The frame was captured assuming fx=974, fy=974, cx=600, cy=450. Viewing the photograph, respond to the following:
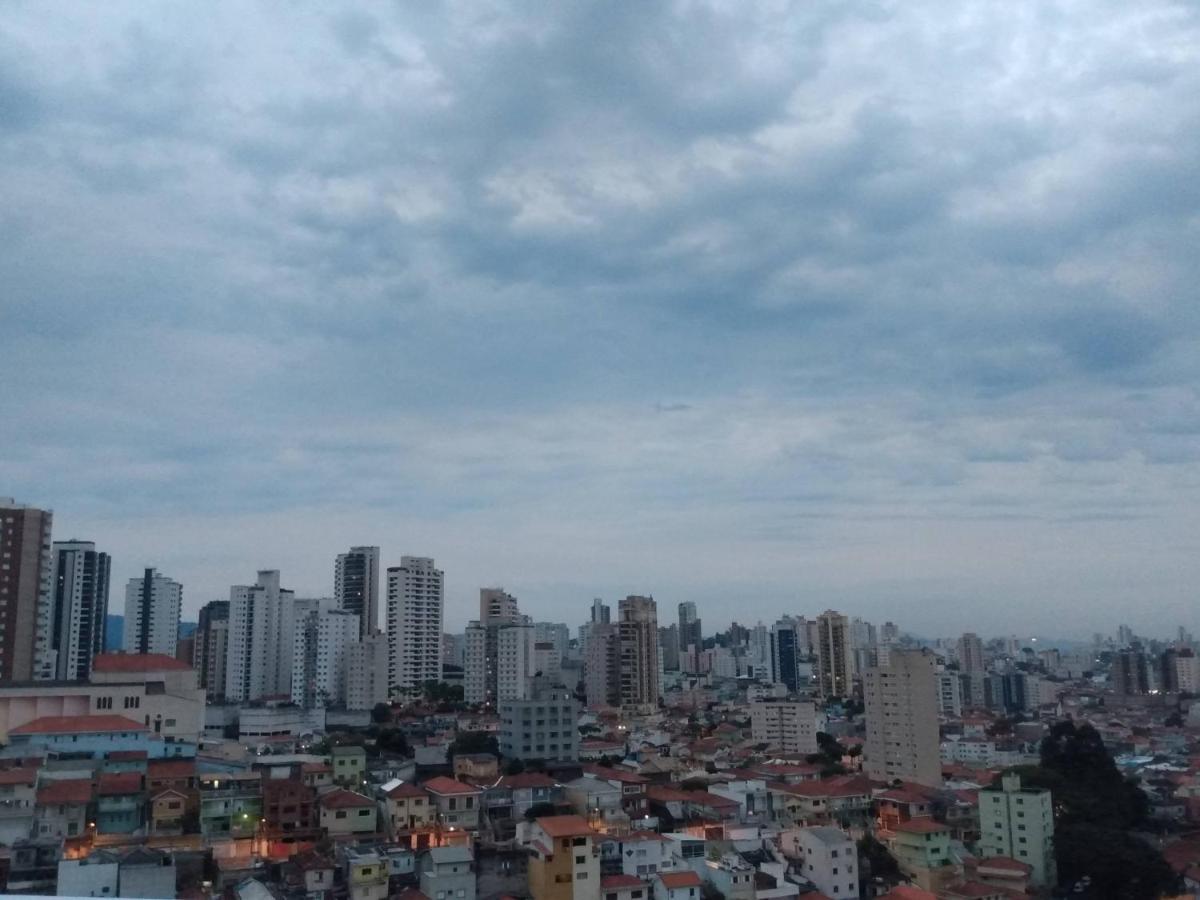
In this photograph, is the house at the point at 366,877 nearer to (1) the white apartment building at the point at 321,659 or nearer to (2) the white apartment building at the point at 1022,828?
(2) the white apartment building at the point at 1022,828

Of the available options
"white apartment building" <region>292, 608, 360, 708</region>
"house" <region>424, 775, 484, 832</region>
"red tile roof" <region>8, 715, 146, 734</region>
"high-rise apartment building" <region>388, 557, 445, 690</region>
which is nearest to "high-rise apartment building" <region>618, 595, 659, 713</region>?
"high-rise apartment building" <region>388, 557, 445, 690</region>

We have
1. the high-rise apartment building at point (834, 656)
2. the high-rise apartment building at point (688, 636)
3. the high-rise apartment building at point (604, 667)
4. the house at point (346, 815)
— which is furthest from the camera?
the high-rise apartment building at point (688, 636)

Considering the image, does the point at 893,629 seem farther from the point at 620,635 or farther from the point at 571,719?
the point at 571,719

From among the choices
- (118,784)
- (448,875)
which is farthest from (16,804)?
(448,875)

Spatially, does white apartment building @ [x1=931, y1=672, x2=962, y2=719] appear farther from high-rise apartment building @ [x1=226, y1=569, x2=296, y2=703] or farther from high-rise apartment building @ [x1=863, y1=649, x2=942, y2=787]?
high-rise apartment building @ [x1=226, y1=569, x2=296, y2=703]

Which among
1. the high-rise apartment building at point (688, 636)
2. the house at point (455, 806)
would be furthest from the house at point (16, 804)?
the high-rise apartment building at point (688, 636)

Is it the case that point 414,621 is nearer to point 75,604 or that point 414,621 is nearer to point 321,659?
point 321,659
